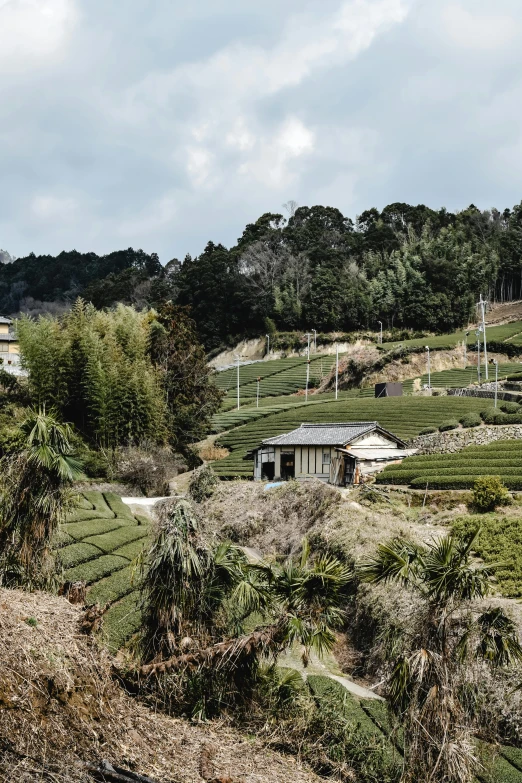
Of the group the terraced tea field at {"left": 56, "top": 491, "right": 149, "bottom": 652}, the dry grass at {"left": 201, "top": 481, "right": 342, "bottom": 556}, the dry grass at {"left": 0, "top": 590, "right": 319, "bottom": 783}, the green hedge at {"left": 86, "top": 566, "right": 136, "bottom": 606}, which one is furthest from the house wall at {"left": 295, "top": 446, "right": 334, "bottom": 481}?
the dry grass at {"left": 0, "top": 590, "right": 319, "bottom": 783}

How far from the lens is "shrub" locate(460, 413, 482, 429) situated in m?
49.5

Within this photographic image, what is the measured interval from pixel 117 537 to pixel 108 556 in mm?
3106

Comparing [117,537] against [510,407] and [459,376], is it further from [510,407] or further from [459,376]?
[459,376]

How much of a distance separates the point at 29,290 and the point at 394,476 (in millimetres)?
139959

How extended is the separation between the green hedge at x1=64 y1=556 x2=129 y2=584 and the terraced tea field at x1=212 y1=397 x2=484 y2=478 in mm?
21859

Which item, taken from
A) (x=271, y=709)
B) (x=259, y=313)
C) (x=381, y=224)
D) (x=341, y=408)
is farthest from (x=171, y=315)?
(x=381, y=224)

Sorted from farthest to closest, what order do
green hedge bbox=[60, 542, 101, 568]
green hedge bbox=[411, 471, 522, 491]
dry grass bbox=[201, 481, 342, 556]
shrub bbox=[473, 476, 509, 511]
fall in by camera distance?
green hedge bbox=[411, 471, 522, 491]
dry grass bbox=[201, 481, 342, 556]
shrub bbox=[473, 476, 509, 511]
green hedge bbox=[60, 542, 101, 568]

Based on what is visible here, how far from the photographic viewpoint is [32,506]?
17344mm

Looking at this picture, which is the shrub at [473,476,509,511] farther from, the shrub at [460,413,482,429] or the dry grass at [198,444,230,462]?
the dry grass at [198,444,230,462]

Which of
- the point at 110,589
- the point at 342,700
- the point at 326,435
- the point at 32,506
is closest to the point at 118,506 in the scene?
the point at 326,435

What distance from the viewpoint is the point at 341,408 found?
61.7 meters

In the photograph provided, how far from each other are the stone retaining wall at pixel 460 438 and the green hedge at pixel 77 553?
22642 mm

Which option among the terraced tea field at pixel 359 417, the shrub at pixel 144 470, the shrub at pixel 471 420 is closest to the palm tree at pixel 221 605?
the shrub at pixel 144 470

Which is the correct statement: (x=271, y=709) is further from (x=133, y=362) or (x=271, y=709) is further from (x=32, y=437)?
(x=133, y=362)
